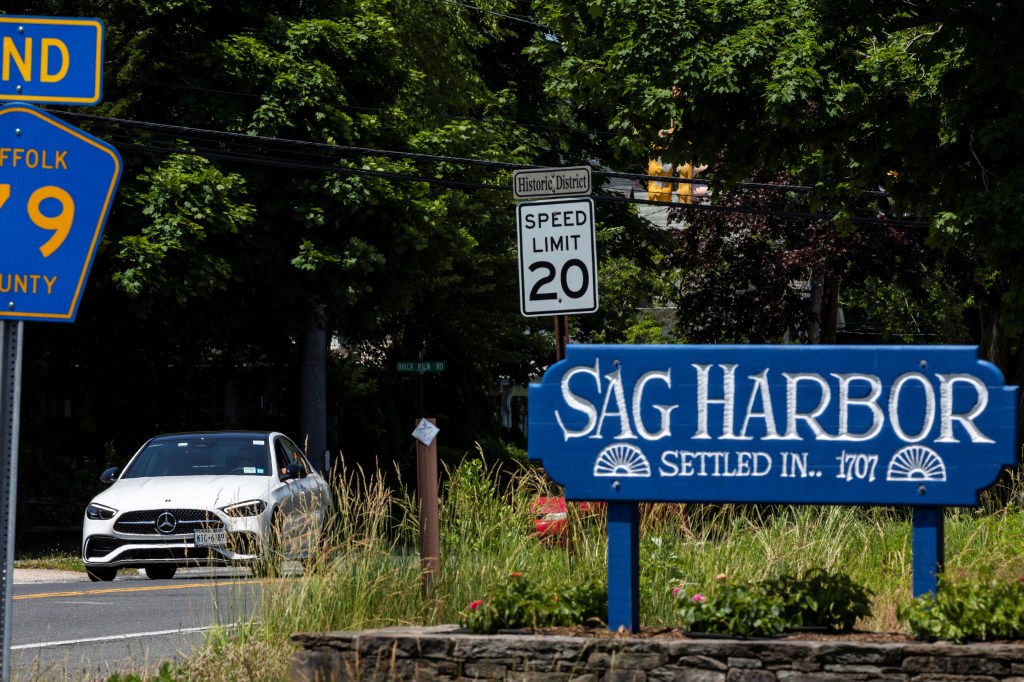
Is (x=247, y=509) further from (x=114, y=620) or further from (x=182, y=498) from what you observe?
(x=114, y=620)

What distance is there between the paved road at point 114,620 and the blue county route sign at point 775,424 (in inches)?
91.5

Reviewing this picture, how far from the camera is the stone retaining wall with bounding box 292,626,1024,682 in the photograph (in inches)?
242

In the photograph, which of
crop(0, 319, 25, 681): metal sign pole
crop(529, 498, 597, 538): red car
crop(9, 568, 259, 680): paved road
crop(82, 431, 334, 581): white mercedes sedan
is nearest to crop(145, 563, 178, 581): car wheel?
crop(82, 431, 334, 581): white mercedes sedan

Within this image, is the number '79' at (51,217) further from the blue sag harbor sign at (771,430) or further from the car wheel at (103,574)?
the car wheel at (103,574)

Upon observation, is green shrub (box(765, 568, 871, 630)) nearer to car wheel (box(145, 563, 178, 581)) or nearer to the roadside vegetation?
the roadside vegetation

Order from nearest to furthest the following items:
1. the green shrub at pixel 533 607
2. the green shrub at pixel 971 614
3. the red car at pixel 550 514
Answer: the green shrub at pixel 971 614, the green shrub at pixel 533 607, the red car at pixel 550 514

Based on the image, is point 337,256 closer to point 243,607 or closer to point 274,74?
point 274,74

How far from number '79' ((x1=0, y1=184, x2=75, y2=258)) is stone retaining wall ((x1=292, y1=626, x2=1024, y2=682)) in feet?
8.12

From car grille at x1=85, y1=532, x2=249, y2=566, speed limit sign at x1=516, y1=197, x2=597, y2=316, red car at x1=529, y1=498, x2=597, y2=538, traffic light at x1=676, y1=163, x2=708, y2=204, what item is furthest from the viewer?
traffic light at x1=676, y1=163, x2=708, y2=204

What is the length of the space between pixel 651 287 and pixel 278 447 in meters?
23.2

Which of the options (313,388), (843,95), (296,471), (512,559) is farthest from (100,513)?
(313,388)

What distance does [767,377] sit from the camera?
6.89 meters

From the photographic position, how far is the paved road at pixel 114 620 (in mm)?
8234

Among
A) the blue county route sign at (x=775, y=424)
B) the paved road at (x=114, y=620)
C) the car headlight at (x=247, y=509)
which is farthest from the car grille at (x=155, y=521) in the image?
the blue county route sign at (x=775, y=424)
